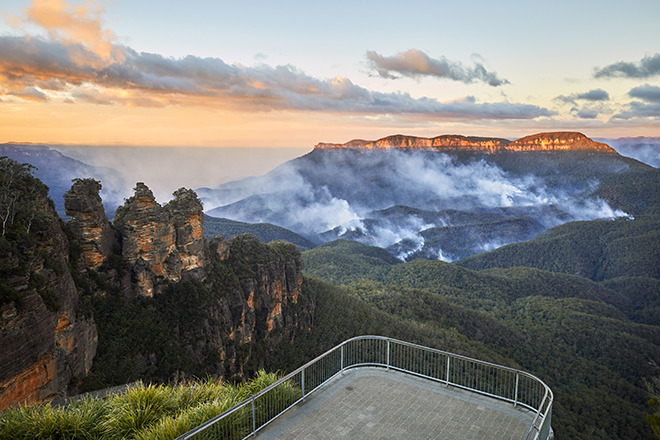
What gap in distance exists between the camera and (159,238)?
126 ft

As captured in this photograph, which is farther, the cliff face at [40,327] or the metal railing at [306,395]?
the cliff face at [40,327]

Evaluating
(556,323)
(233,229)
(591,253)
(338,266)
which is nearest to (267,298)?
(556,323)

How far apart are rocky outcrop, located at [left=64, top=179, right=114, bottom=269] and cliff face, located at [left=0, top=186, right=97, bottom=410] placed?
3.95 m

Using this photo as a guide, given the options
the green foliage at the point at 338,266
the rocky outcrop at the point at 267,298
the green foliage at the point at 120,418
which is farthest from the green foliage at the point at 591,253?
the green foliage at the point at 120,418

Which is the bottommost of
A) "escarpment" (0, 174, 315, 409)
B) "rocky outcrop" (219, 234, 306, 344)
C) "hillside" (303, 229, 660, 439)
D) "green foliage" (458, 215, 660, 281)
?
"green foliage" (458, 215, 660, 281)

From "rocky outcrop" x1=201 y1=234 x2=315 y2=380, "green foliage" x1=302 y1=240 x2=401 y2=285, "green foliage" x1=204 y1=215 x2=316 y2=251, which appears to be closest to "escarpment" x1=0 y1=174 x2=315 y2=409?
"rocky outcrop" x1=201 y1=234 x2=315 y2=380

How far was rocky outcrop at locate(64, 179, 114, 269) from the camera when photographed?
2997 cm

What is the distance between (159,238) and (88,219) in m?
8.15

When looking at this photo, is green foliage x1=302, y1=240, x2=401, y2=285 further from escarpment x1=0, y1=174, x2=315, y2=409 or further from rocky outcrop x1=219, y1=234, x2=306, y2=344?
escarpment x1=0, y1=174, x2=315, y2=409

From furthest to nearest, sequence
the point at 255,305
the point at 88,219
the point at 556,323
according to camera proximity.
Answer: the point at 556,323 < the point at 255,305 < the point at 88,219

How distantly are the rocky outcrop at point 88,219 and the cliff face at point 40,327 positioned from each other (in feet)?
13.0

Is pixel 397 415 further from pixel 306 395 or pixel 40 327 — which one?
pixel 40 327

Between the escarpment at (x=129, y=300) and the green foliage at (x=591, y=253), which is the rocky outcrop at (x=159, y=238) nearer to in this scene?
the escarpment at (x=129, y=300)

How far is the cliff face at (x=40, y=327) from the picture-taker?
1739cm
